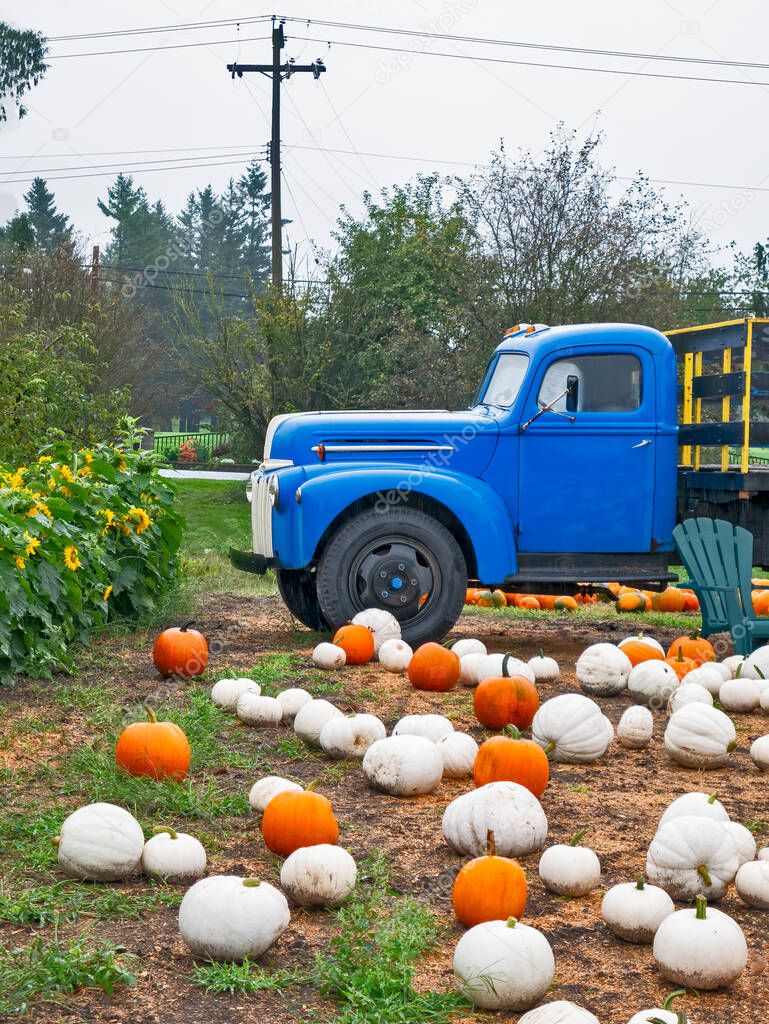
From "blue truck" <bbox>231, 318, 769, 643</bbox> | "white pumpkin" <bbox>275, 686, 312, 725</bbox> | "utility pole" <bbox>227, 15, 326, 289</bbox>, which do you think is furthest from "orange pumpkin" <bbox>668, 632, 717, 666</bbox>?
"utility pole" <bbox>227, 15, 326, 289</bbox>

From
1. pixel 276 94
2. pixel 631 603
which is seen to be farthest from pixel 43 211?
pixel 631 603

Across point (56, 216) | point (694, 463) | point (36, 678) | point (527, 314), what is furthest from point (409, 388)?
point (56, 216)

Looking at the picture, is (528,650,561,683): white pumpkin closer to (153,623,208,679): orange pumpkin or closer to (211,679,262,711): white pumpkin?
(211,679,262,711): white pumpkin

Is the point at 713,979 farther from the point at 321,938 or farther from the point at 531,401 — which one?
the point at 531,401

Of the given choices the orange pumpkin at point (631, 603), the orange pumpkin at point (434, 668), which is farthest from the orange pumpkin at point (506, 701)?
the orange pumpkin at point (631, 603)

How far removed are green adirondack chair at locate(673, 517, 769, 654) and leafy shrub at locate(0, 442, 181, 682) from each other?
366 cm

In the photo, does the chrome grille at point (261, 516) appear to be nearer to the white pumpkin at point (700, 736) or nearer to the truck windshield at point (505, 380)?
the truck windshield at point (505, 380)

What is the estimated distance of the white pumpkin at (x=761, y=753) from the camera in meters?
4.89

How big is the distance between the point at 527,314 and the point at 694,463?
11720 mm

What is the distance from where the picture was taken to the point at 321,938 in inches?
122

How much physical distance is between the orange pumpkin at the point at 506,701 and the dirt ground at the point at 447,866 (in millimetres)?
135

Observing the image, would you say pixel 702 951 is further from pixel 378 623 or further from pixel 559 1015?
pixel 378 623

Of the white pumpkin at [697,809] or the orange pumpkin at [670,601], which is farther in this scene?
the orange pumpkin at [670,601]

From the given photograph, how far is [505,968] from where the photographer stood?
2648mm
